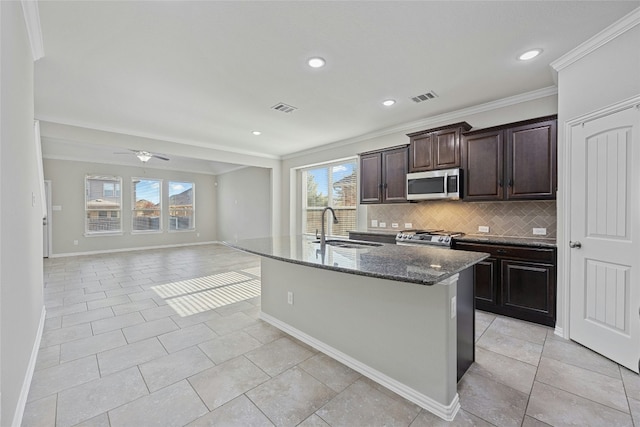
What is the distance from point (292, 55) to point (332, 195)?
12.7 ft

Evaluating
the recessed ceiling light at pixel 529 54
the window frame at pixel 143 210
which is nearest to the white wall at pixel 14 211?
the recessed ceiling light at pixel 529 54

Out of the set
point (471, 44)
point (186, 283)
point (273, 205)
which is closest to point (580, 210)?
point (471, 44)

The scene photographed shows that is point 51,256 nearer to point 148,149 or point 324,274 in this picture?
point 148,149

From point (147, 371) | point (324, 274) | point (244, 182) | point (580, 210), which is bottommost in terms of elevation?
point (147, 371)

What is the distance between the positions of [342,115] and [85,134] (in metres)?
4.18

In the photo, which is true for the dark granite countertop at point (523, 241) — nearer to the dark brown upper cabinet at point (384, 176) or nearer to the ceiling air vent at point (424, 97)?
the dark brown upper cabinet at point (384, 176)

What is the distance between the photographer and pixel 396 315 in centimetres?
192

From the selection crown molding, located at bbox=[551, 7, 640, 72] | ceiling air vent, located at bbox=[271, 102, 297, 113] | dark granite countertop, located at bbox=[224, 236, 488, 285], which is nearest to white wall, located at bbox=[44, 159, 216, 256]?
ceiling air vent, located at bbox=[271, 102, 297, 113]

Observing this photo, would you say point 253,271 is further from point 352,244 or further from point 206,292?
point 352,244

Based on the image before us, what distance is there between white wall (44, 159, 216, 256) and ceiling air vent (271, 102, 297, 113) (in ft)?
22.6

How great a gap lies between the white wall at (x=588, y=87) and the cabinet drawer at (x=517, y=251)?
0.10 metres

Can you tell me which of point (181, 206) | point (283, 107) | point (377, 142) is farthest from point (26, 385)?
point (181, 206)

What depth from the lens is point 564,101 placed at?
272 cm

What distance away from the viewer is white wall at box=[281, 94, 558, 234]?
3.46 metres
